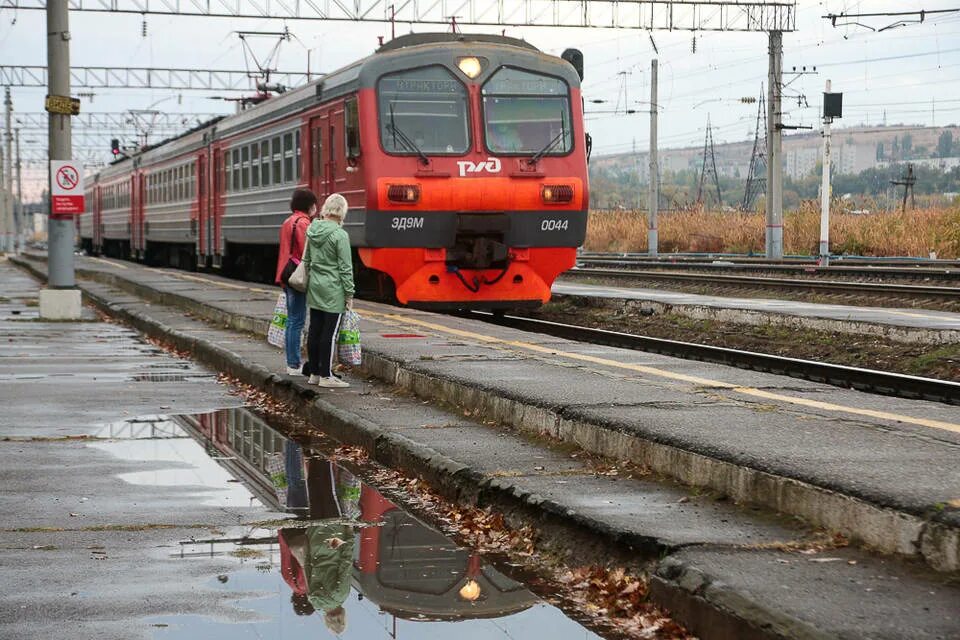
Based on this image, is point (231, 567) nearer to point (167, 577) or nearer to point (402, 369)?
point (167, 577)

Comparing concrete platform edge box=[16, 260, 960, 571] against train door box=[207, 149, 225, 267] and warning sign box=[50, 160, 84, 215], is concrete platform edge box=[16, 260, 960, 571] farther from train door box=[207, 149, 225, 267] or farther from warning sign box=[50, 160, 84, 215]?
train door box=[207, 149, 225, 267]

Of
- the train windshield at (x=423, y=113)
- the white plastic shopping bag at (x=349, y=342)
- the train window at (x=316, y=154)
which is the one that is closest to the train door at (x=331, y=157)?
the train window at (x=316, y=154)

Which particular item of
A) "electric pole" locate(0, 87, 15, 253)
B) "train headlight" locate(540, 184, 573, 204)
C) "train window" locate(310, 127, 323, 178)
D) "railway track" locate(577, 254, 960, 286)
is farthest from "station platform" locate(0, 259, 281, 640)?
"electric pole" locate(0, 87, 15, 253)

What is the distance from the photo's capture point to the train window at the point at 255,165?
25.5m

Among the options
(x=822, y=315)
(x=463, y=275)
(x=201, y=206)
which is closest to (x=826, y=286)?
(x=822, y=315)

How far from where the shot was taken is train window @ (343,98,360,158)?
61.3 ft

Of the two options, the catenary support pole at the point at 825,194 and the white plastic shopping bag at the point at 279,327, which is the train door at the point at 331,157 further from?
the catenary support pole at the point at 825,194

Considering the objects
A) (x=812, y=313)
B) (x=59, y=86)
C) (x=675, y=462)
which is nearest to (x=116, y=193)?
(x=59, y=86)

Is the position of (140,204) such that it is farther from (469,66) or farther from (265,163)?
(469,66)

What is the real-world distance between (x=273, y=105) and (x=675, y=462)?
18689 mm

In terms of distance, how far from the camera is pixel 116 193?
50531 millimetres

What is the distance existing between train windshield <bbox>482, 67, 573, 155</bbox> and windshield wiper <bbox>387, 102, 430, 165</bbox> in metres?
1.05

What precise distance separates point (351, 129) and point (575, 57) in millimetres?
3997

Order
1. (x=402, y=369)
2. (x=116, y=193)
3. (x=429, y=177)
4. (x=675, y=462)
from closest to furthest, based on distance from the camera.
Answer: (x=675, y=462)
(x=402, y=369)
(x=429, y=177)
(x=116, y=193)
